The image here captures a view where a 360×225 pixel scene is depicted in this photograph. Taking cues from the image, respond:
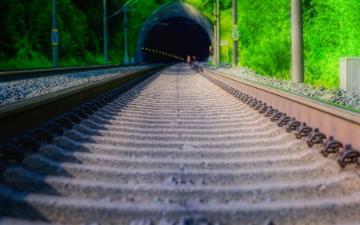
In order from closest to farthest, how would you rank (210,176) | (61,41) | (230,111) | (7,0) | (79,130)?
(210,176) → (79,130) → (230,111) → (7,0) → (61,41)

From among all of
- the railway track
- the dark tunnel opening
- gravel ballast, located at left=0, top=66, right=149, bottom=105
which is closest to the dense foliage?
the dark tunnel opening

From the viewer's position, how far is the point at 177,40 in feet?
287

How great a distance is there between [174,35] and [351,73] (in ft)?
235

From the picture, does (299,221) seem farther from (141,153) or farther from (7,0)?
(7,0)

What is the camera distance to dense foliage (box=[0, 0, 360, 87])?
20.7 m

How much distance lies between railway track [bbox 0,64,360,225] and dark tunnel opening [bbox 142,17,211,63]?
227ft

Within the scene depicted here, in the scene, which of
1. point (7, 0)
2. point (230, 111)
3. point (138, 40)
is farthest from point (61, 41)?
point (230, 111)

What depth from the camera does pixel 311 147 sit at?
457 centimetres

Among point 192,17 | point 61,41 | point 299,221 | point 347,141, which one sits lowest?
point 299,221

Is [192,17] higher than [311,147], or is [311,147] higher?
[192,17]

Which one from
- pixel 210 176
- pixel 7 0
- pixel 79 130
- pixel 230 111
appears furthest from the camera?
pixel 7 0

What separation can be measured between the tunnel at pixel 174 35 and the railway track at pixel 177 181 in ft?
197

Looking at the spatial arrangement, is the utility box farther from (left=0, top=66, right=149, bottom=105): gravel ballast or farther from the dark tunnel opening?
the dark tunnel opening

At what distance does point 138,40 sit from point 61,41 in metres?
Result: 24.4
